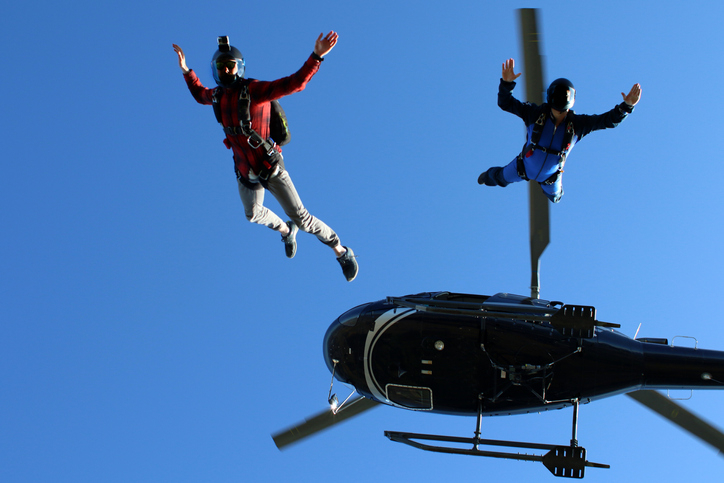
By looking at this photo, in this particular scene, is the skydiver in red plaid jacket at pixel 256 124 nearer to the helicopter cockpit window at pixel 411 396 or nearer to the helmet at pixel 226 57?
the helmet at pixel 226 57

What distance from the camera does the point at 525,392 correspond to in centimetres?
1098

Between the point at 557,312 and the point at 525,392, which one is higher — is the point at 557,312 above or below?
above

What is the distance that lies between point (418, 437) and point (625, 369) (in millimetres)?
4173

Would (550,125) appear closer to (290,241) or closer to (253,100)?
(253,100)

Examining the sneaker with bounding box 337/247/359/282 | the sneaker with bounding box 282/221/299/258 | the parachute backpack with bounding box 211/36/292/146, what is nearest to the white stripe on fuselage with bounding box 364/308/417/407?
the sneaker with bounding box 337/247/359/282

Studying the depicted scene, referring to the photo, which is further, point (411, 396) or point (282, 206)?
point (282, 206)

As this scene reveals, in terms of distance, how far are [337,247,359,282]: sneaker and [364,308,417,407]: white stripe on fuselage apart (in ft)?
14.0

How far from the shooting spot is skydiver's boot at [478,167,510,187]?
49.1 ft

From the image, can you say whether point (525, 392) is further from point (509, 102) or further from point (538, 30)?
point (538, 30)

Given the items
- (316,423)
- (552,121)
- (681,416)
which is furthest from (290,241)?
(681,416)

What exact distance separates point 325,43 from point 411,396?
23.7ft

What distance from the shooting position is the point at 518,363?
10797 mm

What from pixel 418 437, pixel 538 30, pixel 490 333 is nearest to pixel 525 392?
pixel 490 333

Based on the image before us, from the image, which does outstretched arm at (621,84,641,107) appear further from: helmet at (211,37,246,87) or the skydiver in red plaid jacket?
helmet at (211,37,246,87)
